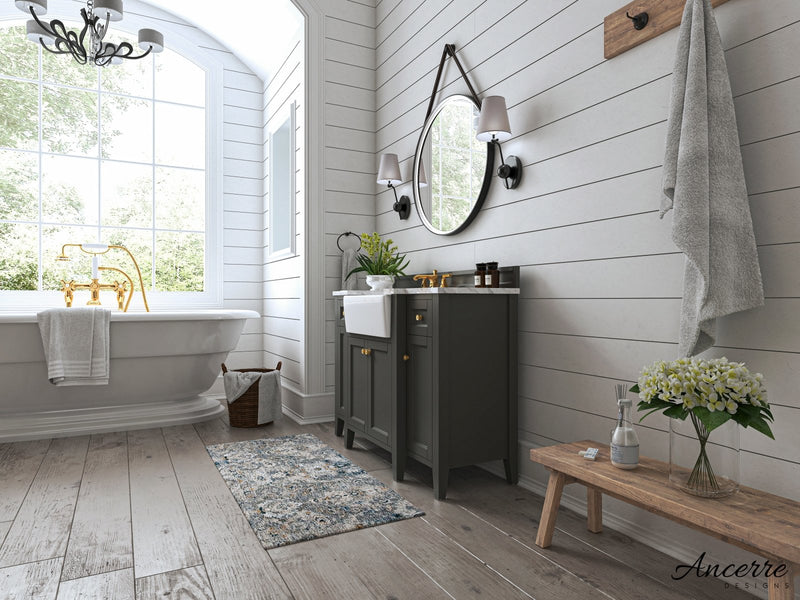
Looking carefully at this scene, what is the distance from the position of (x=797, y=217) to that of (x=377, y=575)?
1459 mm

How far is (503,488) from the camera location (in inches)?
89.5

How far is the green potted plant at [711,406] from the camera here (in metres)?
1.30

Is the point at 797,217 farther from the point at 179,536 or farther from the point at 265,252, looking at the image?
the point at 265,252

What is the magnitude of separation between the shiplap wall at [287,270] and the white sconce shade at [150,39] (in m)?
0.87

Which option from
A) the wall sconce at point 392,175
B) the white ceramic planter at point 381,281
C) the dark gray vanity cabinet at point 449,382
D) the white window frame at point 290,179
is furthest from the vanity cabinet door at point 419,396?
the white window frame at point 290,179

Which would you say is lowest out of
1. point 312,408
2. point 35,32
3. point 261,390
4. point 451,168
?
point 312,408

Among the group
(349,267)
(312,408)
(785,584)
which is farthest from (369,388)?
(785,584)

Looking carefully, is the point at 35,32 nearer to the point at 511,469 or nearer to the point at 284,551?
the point at 284,551

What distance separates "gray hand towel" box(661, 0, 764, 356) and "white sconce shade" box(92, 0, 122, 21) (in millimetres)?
2505

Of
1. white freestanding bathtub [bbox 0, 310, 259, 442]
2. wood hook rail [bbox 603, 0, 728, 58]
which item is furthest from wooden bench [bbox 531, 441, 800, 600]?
white freestanding bathtub [bbox 0, 310, 259, 442]

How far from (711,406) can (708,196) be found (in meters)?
A: 0.55

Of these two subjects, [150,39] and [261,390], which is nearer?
[150,39]

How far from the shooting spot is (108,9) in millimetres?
2637

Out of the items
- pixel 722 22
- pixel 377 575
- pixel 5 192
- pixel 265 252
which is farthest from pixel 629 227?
pixel 5 192
